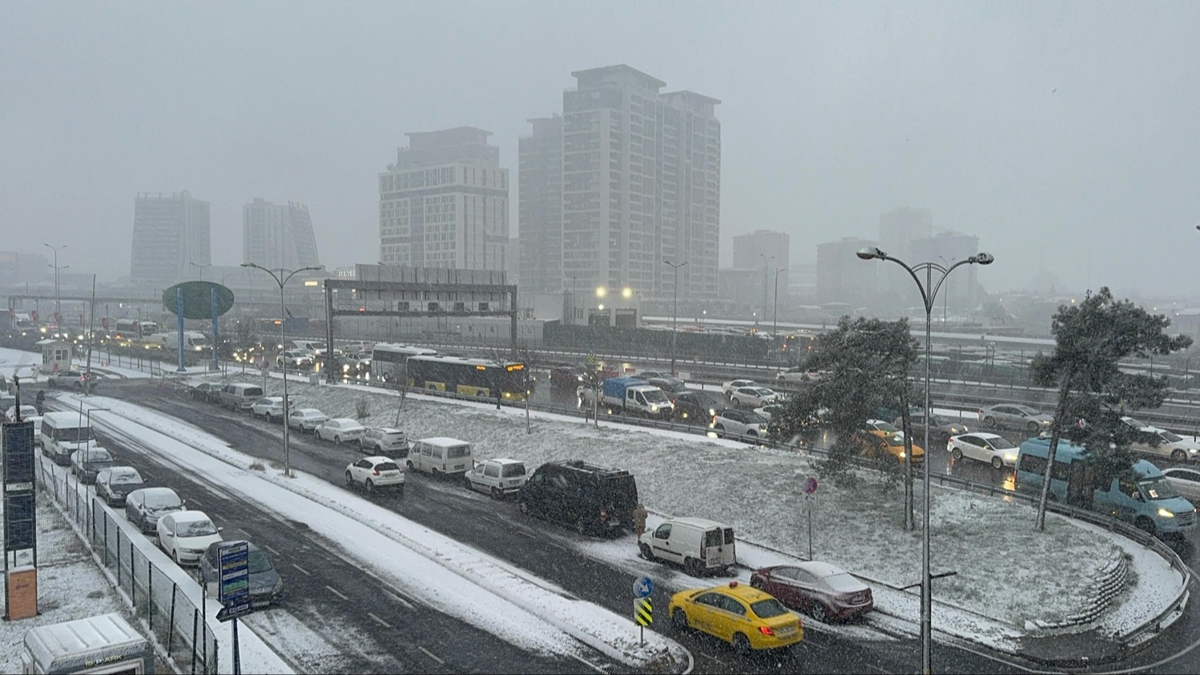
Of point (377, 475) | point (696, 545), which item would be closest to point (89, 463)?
point (377, 475)

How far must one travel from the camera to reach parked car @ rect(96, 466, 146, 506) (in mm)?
28219

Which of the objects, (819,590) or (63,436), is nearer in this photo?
(819,590)

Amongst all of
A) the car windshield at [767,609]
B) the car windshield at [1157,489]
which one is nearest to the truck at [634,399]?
the car windshield at [1157,489]

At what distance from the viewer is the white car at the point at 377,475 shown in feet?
96.5

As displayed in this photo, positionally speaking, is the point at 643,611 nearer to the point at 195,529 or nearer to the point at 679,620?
the point at 679,620

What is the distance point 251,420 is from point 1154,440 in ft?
149

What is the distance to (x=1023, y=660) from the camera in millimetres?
15750

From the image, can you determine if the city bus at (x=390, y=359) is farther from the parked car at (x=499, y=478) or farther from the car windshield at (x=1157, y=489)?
the car windshield at (x=1157, y=489)

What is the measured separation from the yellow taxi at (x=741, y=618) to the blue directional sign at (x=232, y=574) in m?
8.71

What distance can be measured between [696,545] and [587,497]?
15.8 ft

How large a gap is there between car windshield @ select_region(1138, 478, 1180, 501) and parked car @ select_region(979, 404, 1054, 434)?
1511 centimetres

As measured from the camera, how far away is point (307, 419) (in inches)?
1758

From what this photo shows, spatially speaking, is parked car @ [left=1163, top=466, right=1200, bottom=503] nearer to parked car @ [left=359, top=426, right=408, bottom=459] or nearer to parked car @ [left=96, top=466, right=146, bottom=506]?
parked car @ [left=359, top=426, right=408, bottom=459]

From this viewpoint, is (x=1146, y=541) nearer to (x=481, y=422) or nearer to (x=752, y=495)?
(x=752, y=495)
